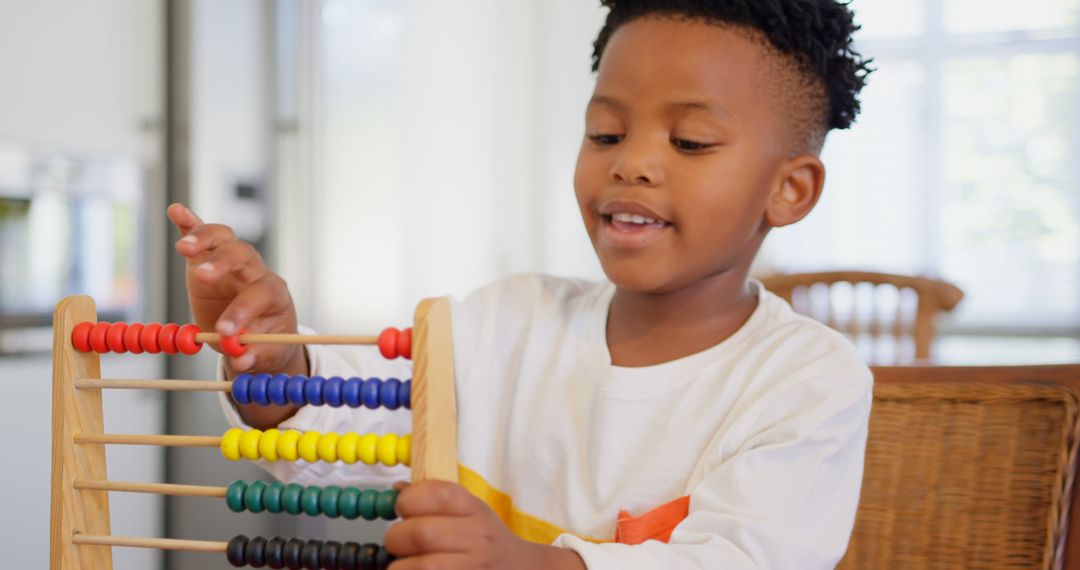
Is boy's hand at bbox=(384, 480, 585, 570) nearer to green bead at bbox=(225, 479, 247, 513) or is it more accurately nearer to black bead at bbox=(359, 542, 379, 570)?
black bead at bbox=(359, 542, 379, 570)

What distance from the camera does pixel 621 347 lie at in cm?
105

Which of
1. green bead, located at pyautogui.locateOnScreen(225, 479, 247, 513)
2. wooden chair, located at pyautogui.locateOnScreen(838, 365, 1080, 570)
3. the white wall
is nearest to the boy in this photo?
green bead, located at pyautogui.locateOnScreen(225, 479, 247, 513)

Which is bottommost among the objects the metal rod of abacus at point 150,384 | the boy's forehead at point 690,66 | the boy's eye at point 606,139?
the metal rod of abacus at point 150,384

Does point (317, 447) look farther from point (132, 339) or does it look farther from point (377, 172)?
point (377, 172)

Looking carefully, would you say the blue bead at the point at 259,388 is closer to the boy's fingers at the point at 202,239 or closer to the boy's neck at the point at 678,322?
the boy's fingers at the point at 202,239

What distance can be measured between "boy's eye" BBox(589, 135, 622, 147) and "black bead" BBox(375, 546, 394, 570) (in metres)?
0.46

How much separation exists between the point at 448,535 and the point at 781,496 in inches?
12.2

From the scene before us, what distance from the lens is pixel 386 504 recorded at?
767 millimetres

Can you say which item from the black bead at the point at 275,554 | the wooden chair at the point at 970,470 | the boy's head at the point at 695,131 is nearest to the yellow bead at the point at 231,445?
the black bead at the point at 275,554

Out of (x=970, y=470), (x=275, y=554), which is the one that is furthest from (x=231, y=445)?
(x=970, y=470)

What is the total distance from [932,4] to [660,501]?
3376 mm

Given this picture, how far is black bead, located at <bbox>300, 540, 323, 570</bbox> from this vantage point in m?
0.76

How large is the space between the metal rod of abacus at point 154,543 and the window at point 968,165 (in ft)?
10.5

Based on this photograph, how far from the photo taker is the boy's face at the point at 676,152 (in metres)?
0.95
